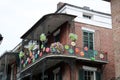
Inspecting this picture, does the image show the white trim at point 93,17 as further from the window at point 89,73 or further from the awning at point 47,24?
the window at point 89,73

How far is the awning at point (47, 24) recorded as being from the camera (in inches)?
1083

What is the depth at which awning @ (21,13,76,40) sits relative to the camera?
2750cm

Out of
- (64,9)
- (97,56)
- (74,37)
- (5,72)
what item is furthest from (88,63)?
(5,72)

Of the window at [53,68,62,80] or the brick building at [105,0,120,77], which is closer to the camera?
the brick building at [105,0,120,77]

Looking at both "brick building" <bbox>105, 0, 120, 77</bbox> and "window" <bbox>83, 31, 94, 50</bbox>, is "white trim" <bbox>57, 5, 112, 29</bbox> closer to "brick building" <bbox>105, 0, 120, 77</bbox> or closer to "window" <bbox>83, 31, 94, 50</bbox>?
"window" <bbox>83, 31, 94, 50</bbox>

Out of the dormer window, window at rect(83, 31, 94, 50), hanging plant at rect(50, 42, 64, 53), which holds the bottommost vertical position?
hanging plant at rect(50, 42, 64, 53)

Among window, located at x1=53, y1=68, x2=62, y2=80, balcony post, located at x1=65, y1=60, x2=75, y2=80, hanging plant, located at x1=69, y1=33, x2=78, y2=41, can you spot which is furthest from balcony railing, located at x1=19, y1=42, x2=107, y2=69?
window, located at x1=53, y1=68, x2=62, y2=80

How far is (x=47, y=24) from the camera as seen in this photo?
2895 centimetres

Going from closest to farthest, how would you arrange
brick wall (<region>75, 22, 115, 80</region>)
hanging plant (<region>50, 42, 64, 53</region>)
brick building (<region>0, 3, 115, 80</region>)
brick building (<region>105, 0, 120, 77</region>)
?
brick building (<region>105, 0, 120, 77</region>)
hanging plant (<region>50, 42, 64, 53</region>)
brick building (<region>0, 3, 115, 80</region>)
brick wall (<region>75, 22, 115, 80</region>)

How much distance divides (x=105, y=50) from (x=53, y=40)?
4567mm

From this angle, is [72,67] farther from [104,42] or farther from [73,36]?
[104,42]

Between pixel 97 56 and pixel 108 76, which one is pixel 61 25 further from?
pixel 108 76

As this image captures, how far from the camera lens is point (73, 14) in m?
29.0

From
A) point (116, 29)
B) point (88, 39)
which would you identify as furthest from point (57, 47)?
point (116, 29)
